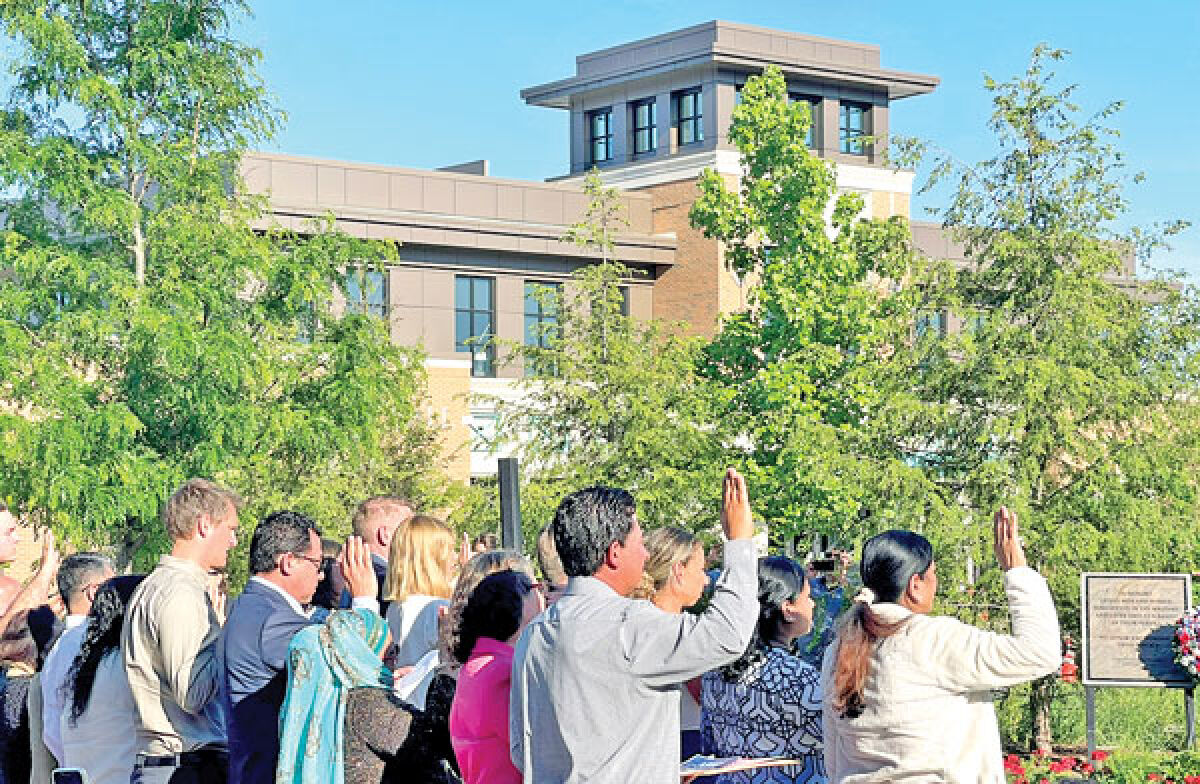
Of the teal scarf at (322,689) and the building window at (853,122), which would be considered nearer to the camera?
the teal scarf at (322,689)

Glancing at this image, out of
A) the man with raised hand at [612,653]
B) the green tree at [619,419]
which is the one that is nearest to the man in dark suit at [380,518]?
the man with raised hand at [612,653]

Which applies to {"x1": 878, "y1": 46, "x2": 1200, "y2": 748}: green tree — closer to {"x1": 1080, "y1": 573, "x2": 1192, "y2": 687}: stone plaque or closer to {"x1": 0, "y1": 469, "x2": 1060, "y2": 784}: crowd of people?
{"x1": 1080, "y1": 573, "x2": 1192, "y2": 687}: stone plaque

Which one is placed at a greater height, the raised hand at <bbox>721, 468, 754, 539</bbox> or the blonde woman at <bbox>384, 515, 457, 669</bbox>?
the raised hand at <bbox>721, 468, 754, 539</bbox>

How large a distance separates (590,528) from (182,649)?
2478 millimetres

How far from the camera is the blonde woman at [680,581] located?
6078 mm

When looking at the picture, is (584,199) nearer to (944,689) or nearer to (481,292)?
(481,292)

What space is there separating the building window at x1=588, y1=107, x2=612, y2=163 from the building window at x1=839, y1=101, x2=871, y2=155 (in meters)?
7.23

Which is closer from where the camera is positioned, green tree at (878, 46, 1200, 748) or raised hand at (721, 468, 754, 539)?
raised hand at (721, 468, 754, 539)

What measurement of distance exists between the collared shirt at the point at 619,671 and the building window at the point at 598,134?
5219 cm

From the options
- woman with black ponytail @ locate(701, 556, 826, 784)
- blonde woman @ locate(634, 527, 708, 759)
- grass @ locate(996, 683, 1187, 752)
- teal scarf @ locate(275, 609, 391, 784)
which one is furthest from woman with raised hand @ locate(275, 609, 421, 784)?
grass @ locate(996, 683, 1187, 752)

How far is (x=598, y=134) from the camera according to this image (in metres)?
57.4

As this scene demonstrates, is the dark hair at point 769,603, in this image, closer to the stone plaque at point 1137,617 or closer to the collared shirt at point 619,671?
the collared shirt at point 619,671

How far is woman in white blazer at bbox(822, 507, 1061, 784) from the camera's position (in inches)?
226

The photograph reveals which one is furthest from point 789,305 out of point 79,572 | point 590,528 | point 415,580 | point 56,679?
point 590,528
